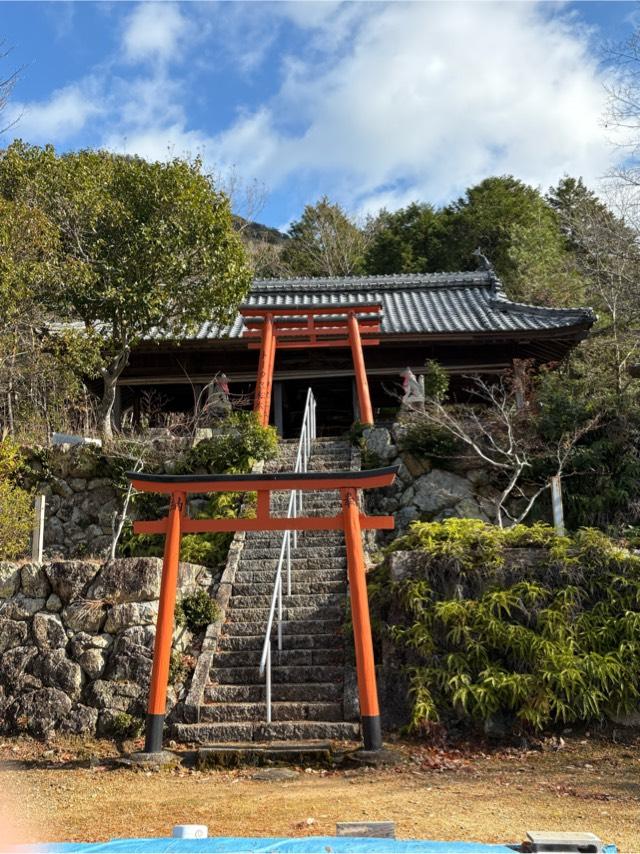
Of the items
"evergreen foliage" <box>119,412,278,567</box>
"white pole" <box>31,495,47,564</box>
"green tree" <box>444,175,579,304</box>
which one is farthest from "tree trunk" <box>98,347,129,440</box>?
"green tree" <box>444,175,579,304</box>

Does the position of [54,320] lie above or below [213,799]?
above

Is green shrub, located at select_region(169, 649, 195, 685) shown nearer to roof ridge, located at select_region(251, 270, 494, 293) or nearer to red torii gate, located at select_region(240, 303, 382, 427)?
red torii gate, located at select_region(240, 303, 382, 427)

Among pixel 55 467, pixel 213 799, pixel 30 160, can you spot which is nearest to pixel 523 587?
pixel 213 799

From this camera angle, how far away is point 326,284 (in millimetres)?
22484

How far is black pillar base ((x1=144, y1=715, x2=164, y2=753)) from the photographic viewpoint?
7.27 meters

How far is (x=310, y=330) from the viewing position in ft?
50.6

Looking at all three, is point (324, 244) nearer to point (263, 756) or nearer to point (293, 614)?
point (293, 614)

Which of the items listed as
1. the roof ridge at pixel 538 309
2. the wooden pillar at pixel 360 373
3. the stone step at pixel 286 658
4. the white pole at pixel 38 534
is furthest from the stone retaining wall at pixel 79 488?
the roof ridge at pixel 538 309

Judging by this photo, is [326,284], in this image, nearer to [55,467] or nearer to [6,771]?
[55,467]

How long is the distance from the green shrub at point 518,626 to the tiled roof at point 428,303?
Result: 299 inches

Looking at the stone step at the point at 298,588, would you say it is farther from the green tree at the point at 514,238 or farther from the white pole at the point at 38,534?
the green tree at the point at 514,238

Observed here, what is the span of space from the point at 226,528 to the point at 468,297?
14281mm

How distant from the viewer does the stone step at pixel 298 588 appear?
9.77 meters

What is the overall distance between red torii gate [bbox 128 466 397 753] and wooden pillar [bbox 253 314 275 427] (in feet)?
17.7
